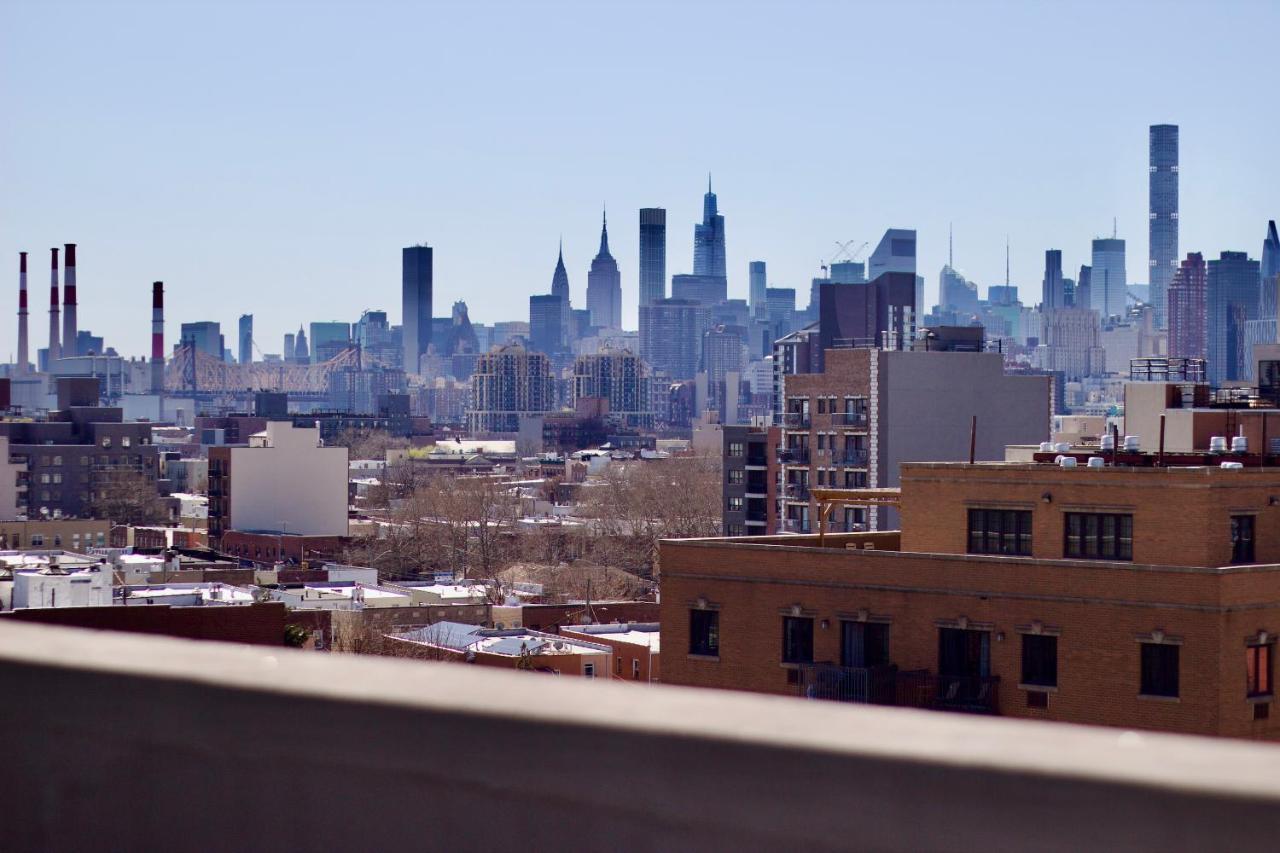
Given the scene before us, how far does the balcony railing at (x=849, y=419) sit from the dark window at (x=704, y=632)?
3864cm

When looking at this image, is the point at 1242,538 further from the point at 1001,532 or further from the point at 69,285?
the point at 69,285

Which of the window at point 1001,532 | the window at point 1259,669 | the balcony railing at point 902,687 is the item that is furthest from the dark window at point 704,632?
the window at point 1259,669

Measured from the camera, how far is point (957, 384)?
66750 mm

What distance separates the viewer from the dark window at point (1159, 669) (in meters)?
22.2

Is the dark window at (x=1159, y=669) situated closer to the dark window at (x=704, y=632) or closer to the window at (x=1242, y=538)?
the window at (x=1242, y=538)

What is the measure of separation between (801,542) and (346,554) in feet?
164

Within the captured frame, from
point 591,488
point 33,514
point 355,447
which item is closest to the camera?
point 33,514

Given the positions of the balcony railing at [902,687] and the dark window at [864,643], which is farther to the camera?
the dark window at [864,643]

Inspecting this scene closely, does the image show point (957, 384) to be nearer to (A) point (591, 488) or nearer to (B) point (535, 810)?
(A) point (591, 488)

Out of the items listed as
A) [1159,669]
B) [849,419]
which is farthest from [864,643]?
[849,419]

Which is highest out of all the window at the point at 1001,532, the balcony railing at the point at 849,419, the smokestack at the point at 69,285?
the smokestack at the point at 69,285

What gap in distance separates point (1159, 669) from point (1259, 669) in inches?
49.3

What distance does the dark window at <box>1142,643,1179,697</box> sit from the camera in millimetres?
22219

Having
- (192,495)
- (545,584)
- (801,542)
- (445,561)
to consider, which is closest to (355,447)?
(192,495)
